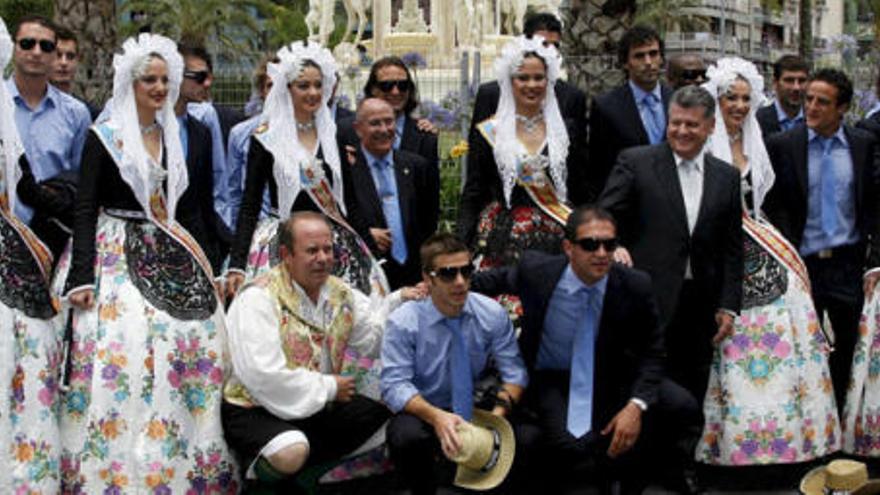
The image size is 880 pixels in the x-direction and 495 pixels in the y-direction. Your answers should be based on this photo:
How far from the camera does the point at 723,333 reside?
6.58 m

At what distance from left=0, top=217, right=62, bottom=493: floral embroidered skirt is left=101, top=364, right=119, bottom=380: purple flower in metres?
0.22

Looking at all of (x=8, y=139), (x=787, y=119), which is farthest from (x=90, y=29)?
(x=787, y=119)

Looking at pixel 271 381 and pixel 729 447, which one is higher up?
pixel 271 381

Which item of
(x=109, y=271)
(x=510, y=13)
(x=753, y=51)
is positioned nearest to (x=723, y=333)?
(x=109, y=271)

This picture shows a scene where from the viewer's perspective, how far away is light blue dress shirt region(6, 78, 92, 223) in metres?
6.55

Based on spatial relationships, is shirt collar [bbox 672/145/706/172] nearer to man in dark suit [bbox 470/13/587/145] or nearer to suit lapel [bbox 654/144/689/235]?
suit lapel [bbox 654/144/689/235]

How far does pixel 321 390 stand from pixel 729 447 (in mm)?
2148

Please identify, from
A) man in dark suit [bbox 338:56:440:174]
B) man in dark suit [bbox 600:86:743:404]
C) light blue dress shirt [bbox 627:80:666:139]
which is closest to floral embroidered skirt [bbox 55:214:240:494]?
man in dark suit [bbox 338:56:440:174]

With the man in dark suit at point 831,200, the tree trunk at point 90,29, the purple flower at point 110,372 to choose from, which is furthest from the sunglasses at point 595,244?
the tree trunk at point 90,29

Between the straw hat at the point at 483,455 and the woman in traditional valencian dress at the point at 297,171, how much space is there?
1110mm

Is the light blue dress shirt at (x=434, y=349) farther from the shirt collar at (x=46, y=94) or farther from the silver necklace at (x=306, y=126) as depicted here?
the shirt collar at (x=46, y=94)

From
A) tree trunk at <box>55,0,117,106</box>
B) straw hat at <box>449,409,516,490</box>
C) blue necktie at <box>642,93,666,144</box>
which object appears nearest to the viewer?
straw hat at <box>449,409,516,490</box>

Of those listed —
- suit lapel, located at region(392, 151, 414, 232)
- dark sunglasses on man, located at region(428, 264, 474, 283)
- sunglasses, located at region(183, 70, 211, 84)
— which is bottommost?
dark sunglasses on man, located at region(428, 264, 474, 283)

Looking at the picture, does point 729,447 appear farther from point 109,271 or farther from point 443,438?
point 109,271
